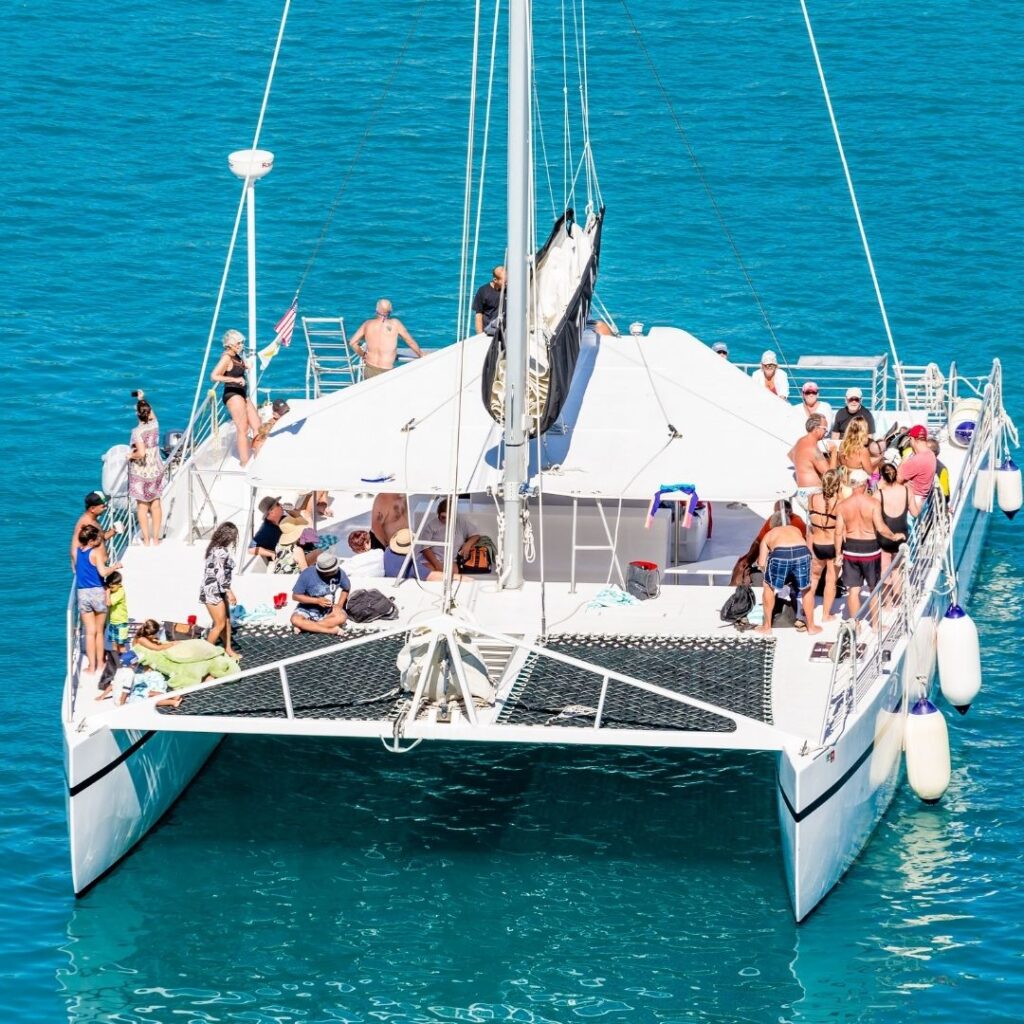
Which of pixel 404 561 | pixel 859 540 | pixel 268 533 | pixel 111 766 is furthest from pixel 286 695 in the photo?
pixel 859 540

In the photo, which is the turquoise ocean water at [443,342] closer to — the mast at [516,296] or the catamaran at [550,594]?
the catamaran at [550,594]

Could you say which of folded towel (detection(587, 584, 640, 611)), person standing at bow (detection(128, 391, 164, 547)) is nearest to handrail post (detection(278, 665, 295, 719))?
folded towel (detection(587, 584, 640, 611))

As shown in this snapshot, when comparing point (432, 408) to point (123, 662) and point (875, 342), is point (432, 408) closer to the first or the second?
point (123, 662)

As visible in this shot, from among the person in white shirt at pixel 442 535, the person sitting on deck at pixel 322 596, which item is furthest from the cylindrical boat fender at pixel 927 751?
the person sitting on deck at pixel 322 596

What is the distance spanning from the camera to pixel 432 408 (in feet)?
72.5

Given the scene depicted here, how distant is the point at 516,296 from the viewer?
20.1m

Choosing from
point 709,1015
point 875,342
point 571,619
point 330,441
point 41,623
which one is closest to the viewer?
point 709,1015

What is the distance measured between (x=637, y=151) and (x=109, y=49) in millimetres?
10863

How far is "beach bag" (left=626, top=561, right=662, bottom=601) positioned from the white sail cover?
29.7 inches

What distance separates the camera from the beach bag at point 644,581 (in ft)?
68.8

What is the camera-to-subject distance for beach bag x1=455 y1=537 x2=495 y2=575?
21.4 metres

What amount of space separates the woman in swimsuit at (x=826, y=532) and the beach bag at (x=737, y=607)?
59 centimetres

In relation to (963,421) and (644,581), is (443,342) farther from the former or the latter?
(644,581)

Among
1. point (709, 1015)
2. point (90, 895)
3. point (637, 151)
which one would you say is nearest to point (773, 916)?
point (709, 1015)
